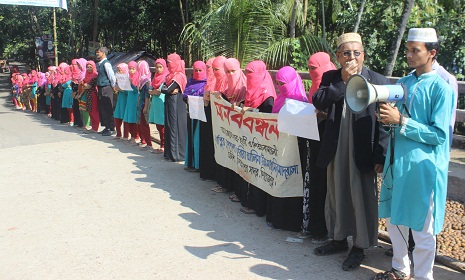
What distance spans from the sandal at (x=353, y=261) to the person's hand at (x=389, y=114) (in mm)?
1382

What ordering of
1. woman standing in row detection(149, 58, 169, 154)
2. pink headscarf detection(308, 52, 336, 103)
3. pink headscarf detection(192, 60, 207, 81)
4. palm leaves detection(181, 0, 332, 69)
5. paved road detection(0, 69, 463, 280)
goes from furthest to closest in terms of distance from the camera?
palm leaves detection(181, 0, 332, 69) < woman standing in row detection(149, 58, 169, 154) < pink headscarf detection(192, 60, 207, 81) < pink headscarf detection(308, 52, 336, 103) < paved road detection(0, 69, 463, 280)

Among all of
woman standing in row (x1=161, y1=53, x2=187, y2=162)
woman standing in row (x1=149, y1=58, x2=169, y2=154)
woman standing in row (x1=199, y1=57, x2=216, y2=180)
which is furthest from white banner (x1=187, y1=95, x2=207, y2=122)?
woman standing in row (x1=149, y1=58, x2=169, y2=154)

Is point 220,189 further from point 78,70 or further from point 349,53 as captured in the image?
point 78,70

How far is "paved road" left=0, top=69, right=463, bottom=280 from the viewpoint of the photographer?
442 centimetres

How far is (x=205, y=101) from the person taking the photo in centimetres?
711

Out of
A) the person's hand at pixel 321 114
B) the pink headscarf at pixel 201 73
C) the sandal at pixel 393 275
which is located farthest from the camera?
the pink headscarf at pixel 201 73

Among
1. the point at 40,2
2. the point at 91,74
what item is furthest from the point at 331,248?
the point at 40,2

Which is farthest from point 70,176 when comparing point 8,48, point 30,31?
point 8,48

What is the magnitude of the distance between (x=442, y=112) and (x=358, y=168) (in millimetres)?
926

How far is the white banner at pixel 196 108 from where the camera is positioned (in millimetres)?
7195

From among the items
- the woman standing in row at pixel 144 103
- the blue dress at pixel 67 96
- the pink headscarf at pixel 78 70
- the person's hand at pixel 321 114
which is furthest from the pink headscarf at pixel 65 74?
the person's hand at pixel 321 114

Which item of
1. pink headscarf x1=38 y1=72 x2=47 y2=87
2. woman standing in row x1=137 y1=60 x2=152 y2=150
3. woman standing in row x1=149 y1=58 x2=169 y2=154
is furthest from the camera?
pink headscarf x1=38 y1=72 x2=47 y2=87

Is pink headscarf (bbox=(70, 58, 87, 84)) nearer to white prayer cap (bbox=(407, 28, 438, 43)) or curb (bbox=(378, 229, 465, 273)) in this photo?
curb (bbox=(378, 229, 465, 273))

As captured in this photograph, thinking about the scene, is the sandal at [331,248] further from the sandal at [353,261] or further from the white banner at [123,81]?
the white banner at [123,81]
